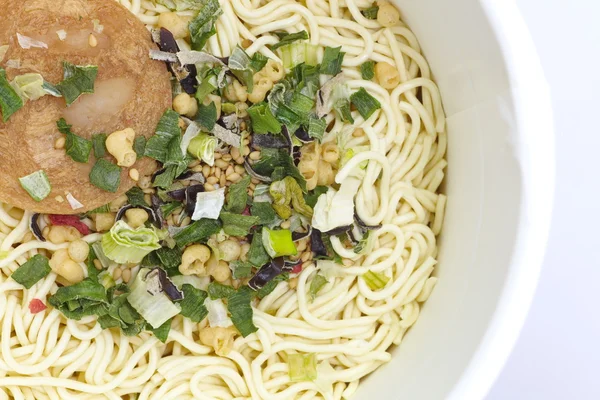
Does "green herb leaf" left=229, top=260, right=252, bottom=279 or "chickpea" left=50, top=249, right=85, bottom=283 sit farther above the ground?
"green herb leaf" left=229, top=260, right=252, bottom=279

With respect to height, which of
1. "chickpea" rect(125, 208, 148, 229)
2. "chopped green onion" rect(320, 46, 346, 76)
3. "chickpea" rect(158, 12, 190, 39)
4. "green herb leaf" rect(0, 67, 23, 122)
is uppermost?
"chopped green onion" rect(320, 46, 346, 76)

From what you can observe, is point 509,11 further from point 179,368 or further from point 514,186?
point 179,368

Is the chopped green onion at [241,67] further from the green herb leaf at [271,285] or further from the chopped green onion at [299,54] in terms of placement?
the green herb leaf at [271,285]

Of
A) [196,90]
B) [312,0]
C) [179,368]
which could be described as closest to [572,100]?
[312,0]

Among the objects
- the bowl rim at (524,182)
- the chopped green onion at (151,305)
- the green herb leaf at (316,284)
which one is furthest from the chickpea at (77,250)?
the bowl rim at (524,182)

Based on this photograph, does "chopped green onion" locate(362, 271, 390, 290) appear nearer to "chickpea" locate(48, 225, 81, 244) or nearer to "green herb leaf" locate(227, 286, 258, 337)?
"green herb leaf" locate(227, 286, 258, 337)

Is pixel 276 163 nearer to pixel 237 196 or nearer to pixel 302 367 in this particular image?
pixel 237 196

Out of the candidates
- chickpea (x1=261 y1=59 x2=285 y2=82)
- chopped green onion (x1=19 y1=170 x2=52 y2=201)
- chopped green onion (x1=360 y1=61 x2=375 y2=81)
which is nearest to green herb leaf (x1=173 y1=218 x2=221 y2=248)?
chopped green onion (x1=19 y1=170 x2=52 y2=201)
